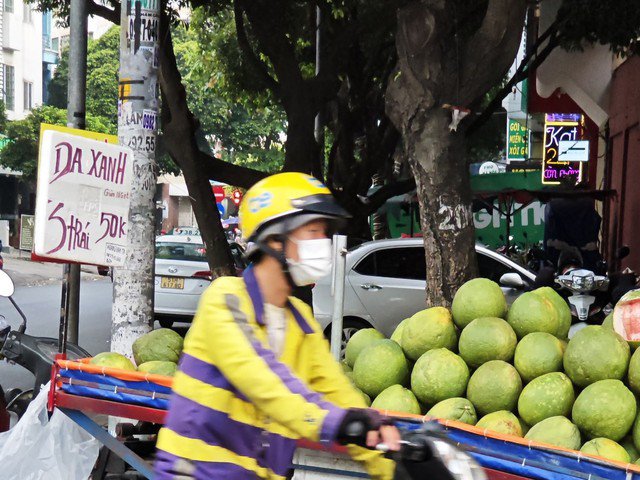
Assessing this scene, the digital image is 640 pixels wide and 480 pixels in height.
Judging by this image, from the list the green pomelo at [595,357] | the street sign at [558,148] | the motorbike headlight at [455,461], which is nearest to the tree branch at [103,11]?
the green pomelo at [595,357]

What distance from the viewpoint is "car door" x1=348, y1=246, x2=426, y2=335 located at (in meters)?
10.8

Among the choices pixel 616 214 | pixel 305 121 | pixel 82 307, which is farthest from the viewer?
pixel 82 307

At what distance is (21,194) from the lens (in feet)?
132

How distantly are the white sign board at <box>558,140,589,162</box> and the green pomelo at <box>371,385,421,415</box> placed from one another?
56.8 feet

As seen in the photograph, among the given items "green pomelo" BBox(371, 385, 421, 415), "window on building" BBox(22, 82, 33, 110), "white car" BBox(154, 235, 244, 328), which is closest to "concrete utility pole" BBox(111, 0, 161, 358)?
"green pomelo" BBox(371, 385, 421, 415)

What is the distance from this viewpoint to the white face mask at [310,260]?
2449 millimetres

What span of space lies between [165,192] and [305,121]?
53411 mm

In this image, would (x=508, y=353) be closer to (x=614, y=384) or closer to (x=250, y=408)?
(x=614, y=384)

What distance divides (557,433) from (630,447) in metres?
0.38

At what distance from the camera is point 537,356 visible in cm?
441

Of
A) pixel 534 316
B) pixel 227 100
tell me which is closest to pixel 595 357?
pixel 534 316

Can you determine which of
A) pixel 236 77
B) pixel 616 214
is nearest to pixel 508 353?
pixel 616 214

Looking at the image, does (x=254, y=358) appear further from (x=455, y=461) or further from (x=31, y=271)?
(x=31, y=271)

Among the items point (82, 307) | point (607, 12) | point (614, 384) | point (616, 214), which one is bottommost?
point (82, 307)
